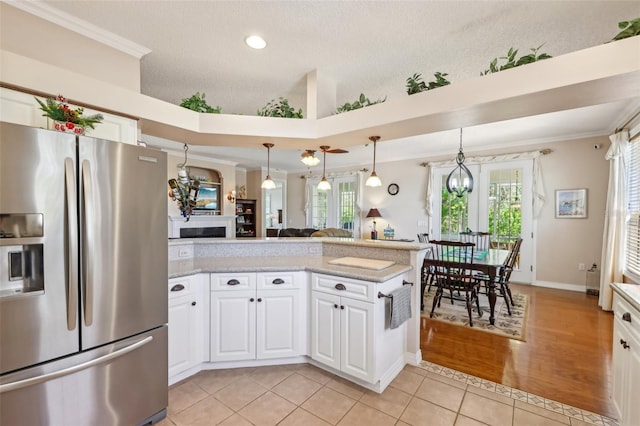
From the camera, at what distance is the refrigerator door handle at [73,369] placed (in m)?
1.32

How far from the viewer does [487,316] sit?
3.70 meters

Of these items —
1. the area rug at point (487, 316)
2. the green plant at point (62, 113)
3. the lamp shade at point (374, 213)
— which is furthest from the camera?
the lamp shade at point (374, 213)

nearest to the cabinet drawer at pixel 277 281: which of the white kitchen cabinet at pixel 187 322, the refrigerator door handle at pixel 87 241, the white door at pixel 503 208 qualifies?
the white kitchen cabinet at pixel 187 322

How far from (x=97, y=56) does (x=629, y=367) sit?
4168 millimetres

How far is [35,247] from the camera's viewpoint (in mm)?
1421

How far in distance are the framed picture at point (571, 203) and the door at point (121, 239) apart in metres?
6.32

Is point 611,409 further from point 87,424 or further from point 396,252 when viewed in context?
point 87,424

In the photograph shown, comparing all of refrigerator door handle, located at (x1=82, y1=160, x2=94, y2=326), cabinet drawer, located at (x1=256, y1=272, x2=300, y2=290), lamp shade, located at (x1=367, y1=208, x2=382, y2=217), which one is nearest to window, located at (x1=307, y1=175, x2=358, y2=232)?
lamp shade, located at (x1=367, y1=208, x2=382, y2=217)

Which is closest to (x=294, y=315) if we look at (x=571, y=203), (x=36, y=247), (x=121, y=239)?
(x=121, y=239)

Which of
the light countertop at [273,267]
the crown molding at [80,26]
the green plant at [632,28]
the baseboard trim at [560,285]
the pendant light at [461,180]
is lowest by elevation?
the baseboard trim at [560,285]

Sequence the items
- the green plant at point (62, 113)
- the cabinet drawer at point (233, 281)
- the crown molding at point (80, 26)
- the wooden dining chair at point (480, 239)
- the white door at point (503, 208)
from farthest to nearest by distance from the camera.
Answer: the white door at point (503, 208), the wooden dining chair at point (480, 239), the cabinet drawer at point (233, 281), the crown molding at point (80, 26), the green plant at point (62, 113)

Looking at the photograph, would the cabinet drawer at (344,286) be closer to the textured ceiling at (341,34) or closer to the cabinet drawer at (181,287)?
the cabinet drawer at (181,287)

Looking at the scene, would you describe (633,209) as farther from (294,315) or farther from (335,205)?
(335,205)

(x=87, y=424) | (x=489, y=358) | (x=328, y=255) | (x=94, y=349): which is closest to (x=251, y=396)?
(x=87, y=424)
